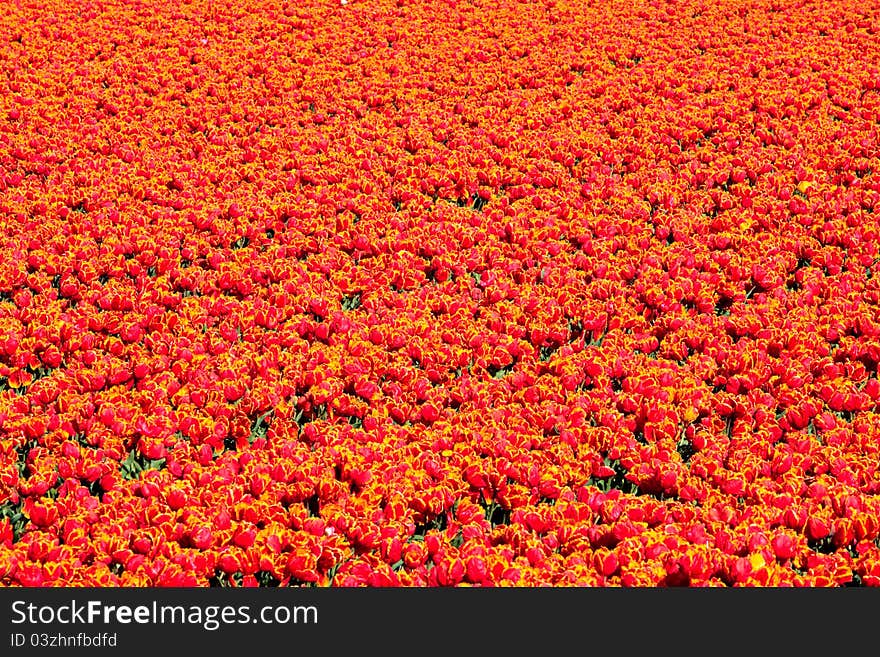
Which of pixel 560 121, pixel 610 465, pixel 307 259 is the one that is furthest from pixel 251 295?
pixel 560 121

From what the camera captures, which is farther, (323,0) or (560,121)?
(323,0)

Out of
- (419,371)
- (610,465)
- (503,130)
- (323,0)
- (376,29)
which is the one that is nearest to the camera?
(610,465)

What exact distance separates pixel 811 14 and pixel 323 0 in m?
5.24

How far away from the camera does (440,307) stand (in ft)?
17.1

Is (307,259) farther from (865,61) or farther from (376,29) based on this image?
(865,61)

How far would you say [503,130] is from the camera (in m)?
7.54

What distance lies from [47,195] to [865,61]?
714cm

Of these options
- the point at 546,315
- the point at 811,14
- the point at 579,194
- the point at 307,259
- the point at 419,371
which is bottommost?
the point at 419,371

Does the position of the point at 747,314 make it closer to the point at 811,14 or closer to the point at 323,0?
the point at 811,14

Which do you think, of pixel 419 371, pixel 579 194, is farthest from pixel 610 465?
pixel 579 194

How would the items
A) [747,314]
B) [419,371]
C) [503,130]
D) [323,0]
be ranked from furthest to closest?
[323,0] → [503,130] → [747,314] → [419,371]

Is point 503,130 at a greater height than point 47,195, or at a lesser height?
greater

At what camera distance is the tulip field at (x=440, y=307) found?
3.54 metres

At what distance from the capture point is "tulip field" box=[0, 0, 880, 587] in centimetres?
354
